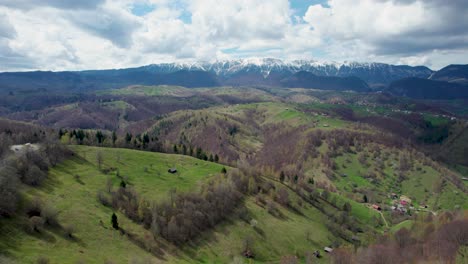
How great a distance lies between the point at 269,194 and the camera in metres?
154

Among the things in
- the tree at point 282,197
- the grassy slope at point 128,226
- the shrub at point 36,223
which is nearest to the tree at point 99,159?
the grassy slope at point 128,226

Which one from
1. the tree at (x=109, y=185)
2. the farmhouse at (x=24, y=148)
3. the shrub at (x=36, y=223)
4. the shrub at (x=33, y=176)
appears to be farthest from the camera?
the farmhouse at (x=24, y=148)

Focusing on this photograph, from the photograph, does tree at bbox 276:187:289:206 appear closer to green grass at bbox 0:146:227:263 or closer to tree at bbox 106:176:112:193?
green grass at bbox 0:146:227:263

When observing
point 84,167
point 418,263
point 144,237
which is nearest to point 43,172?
point 84,167

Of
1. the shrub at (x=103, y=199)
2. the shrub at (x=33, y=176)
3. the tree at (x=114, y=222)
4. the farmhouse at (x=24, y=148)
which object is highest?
the farmhouse at (x=24, y=148)

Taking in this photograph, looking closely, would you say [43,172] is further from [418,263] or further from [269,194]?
[418,263]

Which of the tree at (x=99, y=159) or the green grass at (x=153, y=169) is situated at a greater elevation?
the tree at (x=99, y=159)

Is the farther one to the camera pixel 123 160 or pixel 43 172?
pixel 123 160

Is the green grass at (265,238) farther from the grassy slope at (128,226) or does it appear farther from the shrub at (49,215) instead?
the shrub at (49,215)

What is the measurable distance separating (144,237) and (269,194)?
247ft

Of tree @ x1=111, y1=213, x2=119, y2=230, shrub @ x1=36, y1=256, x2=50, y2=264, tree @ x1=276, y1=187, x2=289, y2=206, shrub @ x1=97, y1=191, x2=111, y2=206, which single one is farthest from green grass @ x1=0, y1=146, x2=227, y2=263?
tree @ x1=276, y1=187, x2=289, y2=206

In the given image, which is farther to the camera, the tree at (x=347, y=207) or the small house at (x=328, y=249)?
the tree at (x=347, y=207)

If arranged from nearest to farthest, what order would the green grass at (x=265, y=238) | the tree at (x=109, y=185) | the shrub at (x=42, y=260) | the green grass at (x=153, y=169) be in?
1. the shrub at (x=42, y=260)
2. the green grass at (x=265, y=238)
3. the tree at (x=109, y=185)
4. the green grass at (x=153, y=169)

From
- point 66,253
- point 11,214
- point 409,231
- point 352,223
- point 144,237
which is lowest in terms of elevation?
point 352,223
